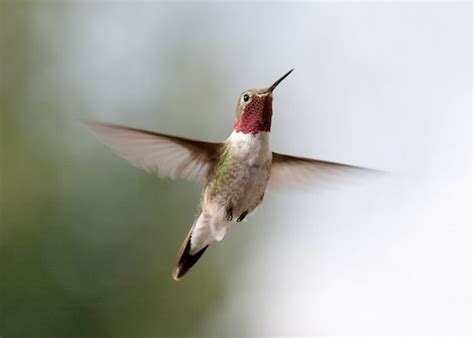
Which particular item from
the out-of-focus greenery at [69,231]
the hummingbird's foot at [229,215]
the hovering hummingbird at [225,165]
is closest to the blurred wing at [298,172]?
the hovering hummingbird at [225,165]

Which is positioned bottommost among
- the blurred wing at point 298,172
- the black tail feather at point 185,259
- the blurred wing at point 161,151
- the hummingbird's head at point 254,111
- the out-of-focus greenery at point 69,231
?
the out-of-focus greenery at point 69,231

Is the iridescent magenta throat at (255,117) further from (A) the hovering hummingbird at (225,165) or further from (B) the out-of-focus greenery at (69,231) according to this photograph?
(B) the out-of-focus greenery at (69,231)

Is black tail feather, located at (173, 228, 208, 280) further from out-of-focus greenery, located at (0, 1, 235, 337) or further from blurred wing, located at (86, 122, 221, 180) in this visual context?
out-of-focus greenery, located at (0, 1, 235, 337)

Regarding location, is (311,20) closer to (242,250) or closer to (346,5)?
(346,5)

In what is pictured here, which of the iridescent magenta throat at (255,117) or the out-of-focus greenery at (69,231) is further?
the out-of-focus greenery at (69,231)

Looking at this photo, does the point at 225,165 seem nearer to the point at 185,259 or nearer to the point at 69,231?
the point at 185,259

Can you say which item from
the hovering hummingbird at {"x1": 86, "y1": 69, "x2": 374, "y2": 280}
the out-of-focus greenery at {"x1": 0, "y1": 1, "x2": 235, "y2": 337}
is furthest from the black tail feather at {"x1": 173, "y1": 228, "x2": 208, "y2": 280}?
the out-of-focus greenery at {"x1": 0, "y1": 1, "x2": 235, "y2": 337}

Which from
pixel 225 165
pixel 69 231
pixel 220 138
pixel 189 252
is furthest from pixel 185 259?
pixel 69 231

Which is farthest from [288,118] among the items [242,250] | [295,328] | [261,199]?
[295,328]
